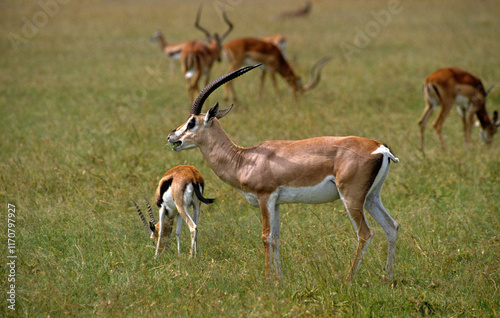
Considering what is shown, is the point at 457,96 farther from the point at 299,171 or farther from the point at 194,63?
the point at 299,171

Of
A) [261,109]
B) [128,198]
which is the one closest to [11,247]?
[128,198]

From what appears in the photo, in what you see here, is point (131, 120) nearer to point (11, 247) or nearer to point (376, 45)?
point (11, 247)

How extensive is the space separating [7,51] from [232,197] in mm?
10682

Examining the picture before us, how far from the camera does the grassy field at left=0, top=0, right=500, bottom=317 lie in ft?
10.7

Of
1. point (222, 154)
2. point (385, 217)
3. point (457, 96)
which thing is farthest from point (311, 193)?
point (457, 96)

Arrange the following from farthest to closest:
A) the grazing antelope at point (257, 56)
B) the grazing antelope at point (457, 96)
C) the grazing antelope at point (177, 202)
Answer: the grazing antelope at point (257, 56) < the grazing antelope at point (457, 96) < the grazing antelope at point (177, 202)

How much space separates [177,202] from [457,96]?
4.74 m

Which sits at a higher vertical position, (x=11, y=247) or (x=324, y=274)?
(x=11, y=247)

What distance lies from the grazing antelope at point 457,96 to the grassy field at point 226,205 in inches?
14.7

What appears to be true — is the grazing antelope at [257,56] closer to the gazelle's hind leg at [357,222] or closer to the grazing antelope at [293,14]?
the gazelle's hind leg at [357,222]

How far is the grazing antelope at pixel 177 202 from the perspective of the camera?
12.9 feet

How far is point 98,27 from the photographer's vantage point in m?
17.4

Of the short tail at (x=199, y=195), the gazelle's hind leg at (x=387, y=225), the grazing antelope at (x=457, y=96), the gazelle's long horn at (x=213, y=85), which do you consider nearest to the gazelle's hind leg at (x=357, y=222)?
the gazelle's hind leg at (x=387, y=225)

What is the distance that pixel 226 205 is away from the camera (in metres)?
4.88
